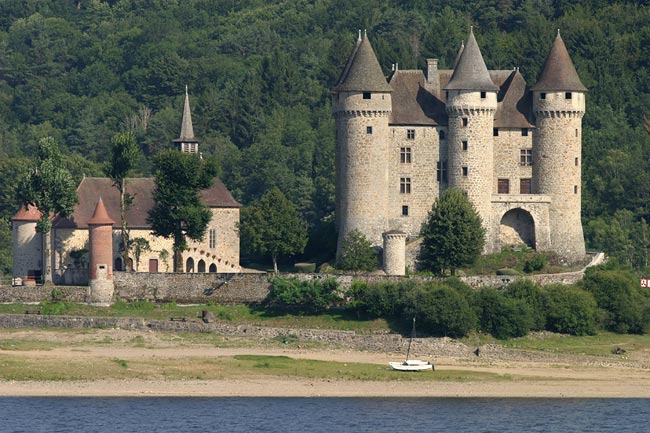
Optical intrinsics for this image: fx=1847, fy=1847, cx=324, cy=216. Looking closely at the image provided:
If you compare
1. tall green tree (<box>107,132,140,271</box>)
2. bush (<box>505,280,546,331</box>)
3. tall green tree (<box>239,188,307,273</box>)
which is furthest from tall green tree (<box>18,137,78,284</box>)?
bush (<box>505,280,546,331</box>)

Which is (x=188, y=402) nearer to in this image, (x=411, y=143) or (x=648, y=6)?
(x=411, y=143)

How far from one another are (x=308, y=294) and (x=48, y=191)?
624 inches

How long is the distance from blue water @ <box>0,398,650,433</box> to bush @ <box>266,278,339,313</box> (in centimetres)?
1466

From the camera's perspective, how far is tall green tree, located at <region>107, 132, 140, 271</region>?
314ft

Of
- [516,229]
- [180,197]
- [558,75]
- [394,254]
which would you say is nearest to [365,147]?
[394,254]

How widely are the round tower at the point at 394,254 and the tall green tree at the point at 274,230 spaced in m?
6.51

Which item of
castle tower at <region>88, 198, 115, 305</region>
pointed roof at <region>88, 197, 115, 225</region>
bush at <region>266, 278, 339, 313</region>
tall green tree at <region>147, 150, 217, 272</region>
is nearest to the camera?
bush at <region>266, 278, 339, 313</region>

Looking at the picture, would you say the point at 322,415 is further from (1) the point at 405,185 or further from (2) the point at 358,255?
(1) the point at 405,185

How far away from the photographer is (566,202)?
94.9 m

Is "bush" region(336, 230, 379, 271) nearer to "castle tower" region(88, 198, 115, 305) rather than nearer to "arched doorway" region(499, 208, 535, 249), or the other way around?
"arched doorway" region(499, 208, 535, 249)

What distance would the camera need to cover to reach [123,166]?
3807 inches

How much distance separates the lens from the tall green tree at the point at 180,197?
308 feet

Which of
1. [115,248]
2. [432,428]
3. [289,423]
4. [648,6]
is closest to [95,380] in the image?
[289,423]

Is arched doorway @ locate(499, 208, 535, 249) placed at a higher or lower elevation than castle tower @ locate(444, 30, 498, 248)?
lower
